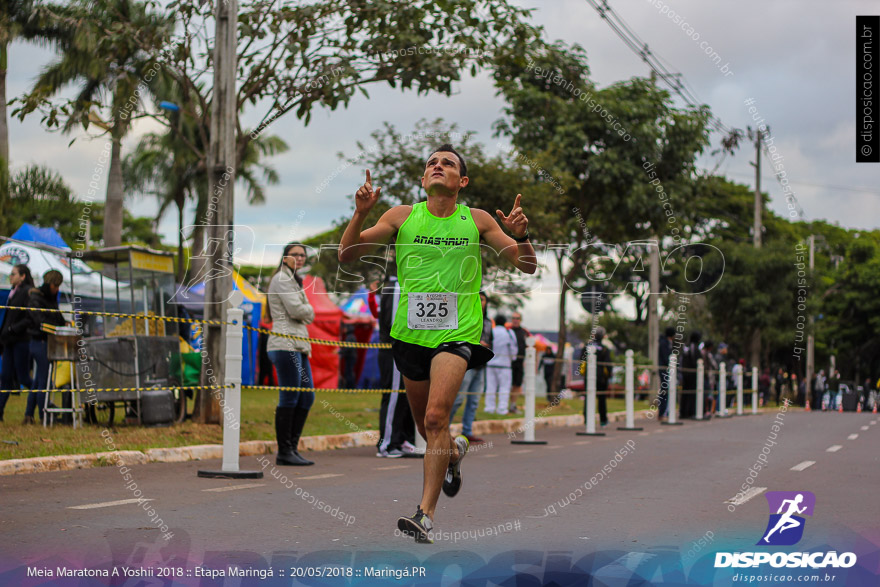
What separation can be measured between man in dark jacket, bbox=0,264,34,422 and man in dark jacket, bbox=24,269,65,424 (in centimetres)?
8

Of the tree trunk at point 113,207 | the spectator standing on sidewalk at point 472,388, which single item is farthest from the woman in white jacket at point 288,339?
the tree trunk at point 113,207

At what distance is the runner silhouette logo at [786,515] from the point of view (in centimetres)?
579

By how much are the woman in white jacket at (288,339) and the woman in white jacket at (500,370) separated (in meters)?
8.97

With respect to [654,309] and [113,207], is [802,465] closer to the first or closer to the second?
[654,309]

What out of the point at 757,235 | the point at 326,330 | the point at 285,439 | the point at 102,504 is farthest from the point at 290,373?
the point at 757,235

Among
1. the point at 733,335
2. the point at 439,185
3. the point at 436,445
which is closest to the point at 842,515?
the point at 436,445

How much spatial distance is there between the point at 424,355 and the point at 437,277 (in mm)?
419

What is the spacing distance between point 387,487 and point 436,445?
9.19ft

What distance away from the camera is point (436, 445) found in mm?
5617

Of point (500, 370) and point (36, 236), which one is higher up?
point (36, 236)

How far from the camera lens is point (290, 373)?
32.4 feet

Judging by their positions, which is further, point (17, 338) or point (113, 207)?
point (113, 207)

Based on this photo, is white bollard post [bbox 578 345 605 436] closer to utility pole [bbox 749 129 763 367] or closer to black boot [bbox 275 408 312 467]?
black boot [bbox 275 408 312 467]

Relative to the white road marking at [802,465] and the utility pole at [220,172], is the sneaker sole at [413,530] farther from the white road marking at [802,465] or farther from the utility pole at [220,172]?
the utility pole at [220,172]
